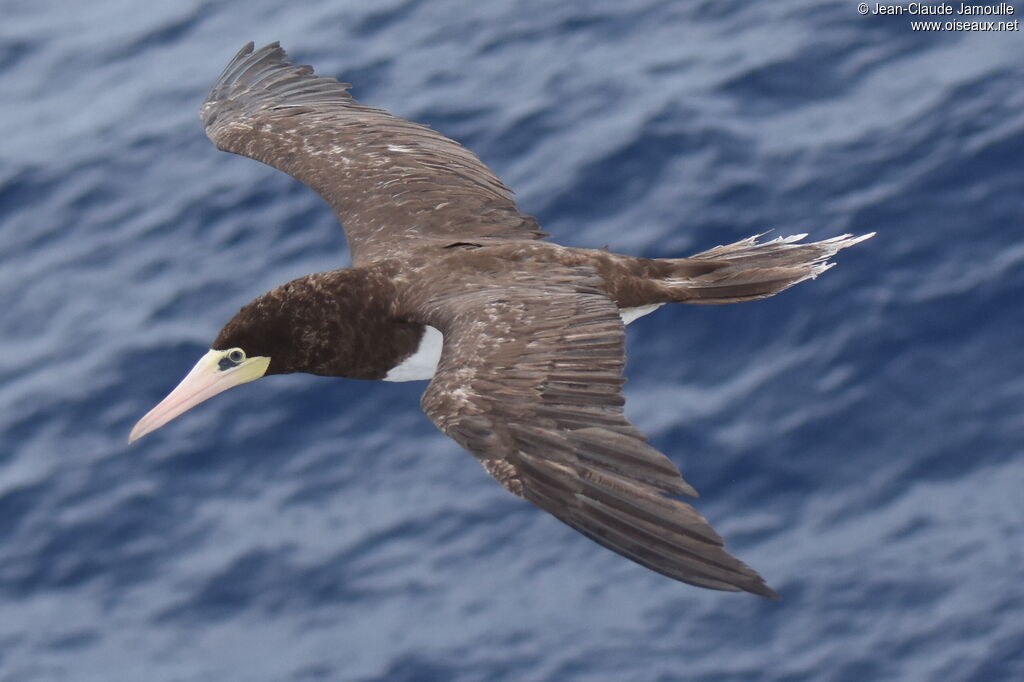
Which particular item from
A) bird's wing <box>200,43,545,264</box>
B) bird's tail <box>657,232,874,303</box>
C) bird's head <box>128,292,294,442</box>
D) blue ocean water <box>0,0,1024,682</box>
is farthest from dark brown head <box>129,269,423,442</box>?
blue ocean water <box>0,0,1024,682</box>

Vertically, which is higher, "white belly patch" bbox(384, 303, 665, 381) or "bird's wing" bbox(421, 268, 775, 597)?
"white belly patch" bbox(384, 303, 665, 381)

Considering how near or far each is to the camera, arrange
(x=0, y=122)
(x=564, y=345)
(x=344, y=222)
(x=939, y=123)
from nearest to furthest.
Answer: (x=564, y=345) → (x=344, y=222) → (x=939, y=123) → (x=0, y=122)

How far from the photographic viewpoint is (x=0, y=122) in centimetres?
1503

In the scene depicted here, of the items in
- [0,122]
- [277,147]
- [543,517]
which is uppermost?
[0,122]

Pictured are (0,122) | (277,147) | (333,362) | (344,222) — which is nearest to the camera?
(333,362)

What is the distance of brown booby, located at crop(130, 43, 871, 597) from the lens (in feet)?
22.3

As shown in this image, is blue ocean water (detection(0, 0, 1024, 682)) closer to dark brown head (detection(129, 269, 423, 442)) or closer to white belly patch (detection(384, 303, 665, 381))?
white belly patch (detection(384, 303, 665, 381))

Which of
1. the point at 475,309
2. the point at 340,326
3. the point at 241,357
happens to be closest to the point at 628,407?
the point at 340,326

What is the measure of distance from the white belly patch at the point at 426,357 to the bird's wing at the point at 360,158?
0.57 m

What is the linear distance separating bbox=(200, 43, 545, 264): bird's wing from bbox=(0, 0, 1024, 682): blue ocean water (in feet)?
4.76

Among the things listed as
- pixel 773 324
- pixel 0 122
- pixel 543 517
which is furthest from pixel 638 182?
pixel 0 122

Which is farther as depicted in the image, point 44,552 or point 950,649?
point 44,552

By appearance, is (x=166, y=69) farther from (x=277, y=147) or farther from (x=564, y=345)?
(x=564, y=345)

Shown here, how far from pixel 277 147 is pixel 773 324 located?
312cm
